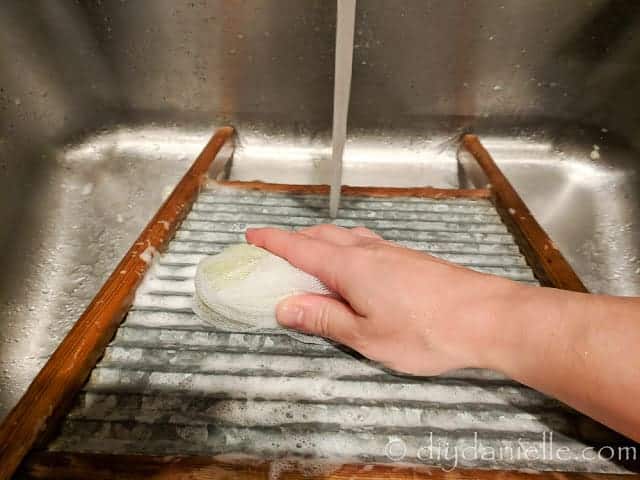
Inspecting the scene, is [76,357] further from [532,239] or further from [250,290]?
[532,239]

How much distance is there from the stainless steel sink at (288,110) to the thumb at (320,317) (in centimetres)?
57

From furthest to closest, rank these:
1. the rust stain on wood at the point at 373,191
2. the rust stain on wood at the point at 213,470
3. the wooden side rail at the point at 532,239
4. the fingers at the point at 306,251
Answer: the rust stain on wood at the point at 373,191 → the wooden side rail at the point at 532,239 → the fingers at the point at 306,251 → the rust stain on wood at the point at 213,470

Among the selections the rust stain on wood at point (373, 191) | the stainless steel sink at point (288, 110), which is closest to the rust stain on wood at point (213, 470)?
the stainless steel sink at point (288, 110)

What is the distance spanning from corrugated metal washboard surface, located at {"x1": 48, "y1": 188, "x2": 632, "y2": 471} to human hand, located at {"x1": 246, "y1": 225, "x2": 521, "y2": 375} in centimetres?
5

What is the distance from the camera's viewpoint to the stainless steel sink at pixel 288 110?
1049 mm

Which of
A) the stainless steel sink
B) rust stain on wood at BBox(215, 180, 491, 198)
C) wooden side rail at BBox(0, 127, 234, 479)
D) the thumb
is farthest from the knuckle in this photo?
the stainless steel sink

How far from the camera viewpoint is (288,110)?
50.4 inches

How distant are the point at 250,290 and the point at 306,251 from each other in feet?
0.34

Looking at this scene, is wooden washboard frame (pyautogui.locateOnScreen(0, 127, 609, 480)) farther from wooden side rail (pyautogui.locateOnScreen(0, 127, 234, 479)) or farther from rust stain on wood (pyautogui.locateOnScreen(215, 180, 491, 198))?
rust stain on wood (pyautogui.locateOnScreen(215, 180, 491, 198))

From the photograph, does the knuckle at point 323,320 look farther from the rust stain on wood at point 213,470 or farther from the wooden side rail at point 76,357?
the wooden side rail at point 76,357

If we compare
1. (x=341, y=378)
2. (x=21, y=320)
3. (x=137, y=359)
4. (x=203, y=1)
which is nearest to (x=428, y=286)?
(x=341, y=378)

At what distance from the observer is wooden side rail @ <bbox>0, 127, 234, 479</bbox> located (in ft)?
1.70

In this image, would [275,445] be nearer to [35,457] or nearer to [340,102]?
[35,457]

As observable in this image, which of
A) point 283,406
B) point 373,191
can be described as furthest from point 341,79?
point 283,406
